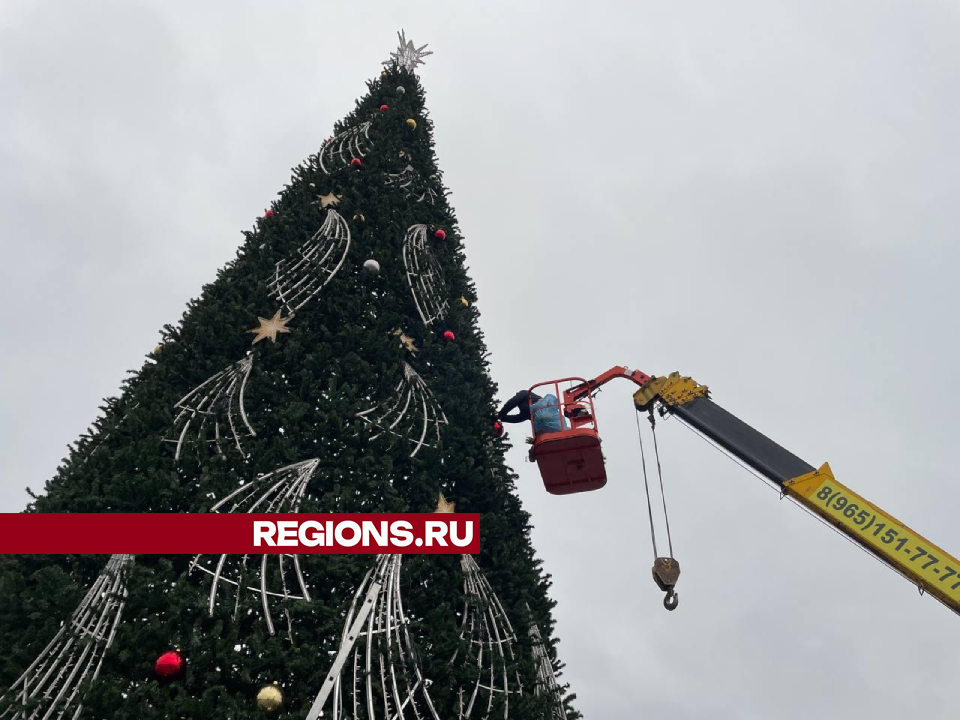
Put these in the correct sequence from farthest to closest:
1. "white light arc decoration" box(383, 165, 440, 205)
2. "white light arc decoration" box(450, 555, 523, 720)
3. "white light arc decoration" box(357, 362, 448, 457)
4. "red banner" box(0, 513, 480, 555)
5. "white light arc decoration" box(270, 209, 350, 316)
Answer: "white light arc decoration" box(383, 165, 440, 205) → "white light arc decoration" box(270, 209, 350, 316) → "white light arc decoration" box(357, 362, 448, 457) → "white light arc decoration" box(450, 555, 523, 720) → "red banner" box(0, 513, 480, 555)

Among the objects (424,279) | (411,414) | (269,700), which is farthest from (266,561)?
(424,279)

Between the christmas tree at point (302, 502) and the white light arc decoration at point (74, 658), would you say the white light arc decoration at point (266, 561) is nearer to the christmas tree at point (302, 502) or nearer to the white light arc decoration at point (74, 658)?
the christmas tree at point (302, 502)

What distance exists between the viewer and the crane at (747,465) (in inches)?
372

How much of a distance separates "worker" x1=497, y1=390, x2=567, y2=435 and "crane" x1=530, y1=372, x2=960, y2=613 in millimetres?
28

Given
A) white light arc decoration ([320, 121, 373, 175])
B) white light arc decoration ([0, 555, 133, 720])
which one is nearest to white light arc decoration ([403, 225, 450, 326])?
white light arc decoration ([320, 121, 373, 175])

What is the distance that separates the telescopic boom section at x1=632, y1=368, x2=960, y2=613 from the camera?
9359 mm

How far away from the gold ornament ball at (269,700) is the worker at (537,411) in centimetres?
594

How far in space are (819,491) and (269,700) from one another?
27.2 feet

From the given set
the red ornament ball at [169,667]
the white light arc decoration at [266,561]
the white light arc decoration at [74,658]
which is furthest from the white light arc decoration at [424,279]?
the red ornament ball at [169,667]

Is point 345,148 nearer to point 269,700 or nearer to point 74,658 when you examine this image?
point 74,658

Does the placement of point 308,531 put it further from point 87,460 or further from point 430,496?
point 87,460

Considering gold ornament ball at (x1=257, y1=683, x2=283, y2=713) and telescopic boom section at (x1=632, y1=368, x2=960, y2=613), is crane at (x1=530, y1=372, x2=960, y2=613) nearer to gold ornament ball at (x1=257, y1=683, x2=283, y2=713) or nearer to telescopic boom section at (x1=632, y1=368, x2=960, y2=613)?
telescopic boom section at (x1=632, y1=368, x2=960, y2=613)

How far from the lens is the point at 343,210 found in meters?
11.5

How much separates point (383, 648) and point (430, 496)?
7.63 ft
